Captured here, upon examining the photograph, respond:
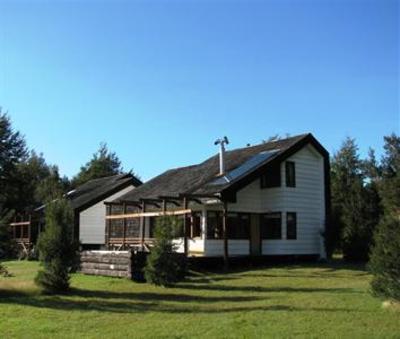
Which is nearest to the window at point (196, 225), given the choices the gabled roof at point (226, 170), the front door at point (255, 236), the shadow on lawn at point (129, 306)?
the gabled roof at point (226, 170)

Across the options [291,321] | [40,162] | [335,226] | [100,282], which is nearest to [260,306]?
[291,321]

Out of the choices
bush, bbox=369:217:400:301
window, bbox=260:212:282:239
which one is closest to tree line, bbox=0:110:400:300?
bush, bbox=369:217:400:301

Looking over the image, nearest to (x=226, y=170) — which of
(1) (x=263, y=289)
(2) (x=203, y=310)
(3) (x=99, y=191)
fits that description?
(1) (x=263, y=289)

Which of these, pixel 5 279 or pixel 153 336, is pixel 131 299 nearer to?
pixel 153 336

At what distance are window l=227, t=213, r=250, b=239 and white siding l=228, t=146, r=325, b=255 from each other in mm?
323

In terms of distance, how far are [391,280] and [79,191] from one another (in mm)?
36666

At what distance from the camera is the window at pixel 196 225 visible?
91.1 ft

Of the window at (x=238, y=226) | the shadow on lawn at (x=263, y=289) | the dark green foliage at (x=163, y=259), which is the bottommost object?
the shadow on lawn at (x=263, y=289)

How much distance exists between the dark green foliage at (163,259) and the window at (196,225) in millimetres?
8187

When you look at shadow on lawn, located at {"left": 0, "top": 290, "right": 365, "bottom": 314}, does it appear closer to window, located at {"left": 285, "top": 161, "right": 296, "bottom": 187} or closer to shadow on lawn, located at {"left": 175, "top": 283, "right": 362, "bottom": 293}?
shadow on lawn, located at {"left": 175, "top": 283, "right": 362, "bottom": 293}

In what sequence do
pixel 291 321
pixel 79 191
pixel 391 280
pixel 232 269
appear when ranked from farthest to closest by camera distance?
pixel 79 191
pixel 232 269
pixel 391 280
pixel 291 321

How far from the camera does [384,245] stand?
13.4 metres

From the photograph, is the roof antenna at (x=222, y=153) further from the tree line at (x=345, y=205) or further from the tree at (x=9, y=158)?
the tree at (x=9, y=158)

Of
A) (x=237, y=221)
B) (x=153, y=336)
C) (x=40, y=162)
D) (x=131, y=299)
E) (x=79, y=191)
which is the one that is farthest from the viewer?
(x=40, y=162)
